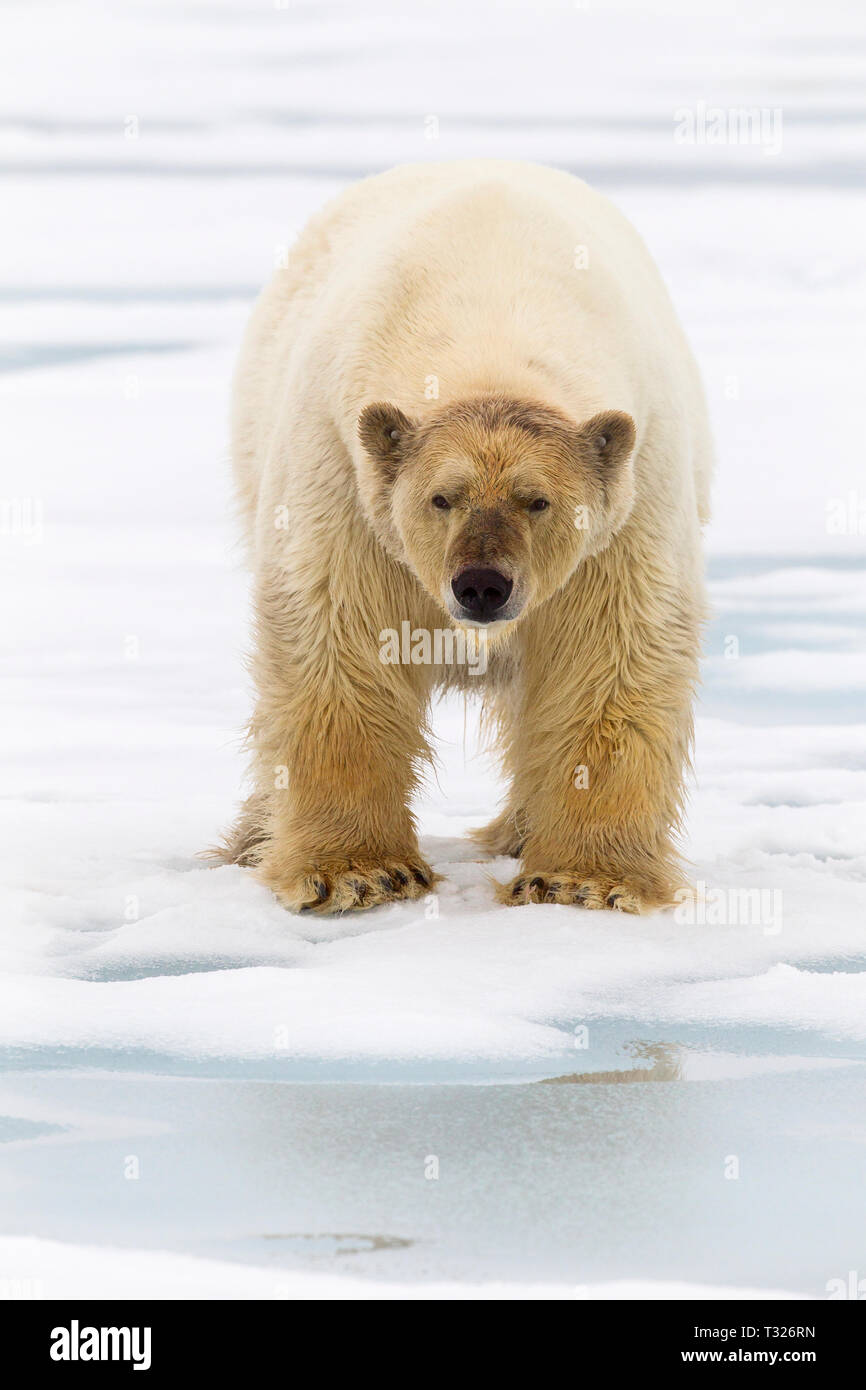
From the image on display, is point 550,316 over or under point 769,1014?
over

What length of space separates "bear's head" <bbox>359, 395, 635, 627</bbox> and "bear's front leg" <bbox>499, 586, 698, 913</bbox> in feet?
2.03

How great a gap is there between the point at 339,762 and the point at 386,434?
4.49 feet

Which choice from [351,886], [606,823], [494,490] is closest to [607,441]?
[494,490]

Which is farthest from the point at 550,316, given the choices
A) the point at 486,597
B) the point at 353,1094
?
the point at 353,1094

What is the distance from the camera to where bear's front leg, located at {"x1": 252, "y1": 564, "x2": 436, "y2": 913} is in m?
6.59

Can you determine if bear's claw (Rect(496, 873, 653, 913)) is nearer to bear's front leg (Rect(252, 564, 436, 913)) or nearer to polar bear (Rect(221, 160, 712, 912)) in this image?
polar bear (Rect(221, 160, 712, 912))

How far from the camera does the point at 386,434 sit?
595cm

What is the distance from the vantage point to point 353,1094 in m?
4.55

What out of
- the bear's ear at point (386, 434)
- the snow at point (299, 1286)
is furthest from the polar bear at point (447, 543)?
the snow at point (299, 1286)

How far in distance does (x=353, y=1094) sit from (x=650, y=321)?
3.61 meters

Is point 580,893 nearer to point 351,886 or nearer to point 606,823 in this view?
point 606,823

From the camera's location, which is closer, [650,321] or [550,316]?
[550,316]

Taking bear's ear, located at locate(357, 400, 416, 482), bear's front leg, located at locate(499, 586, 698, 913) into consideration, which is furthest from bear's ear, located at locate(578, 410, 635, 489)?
bear's front leg, located at locate(499, 586, 698, 913)

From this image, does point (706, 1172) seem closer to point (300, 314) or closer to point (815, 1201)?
point (815, 1201)
